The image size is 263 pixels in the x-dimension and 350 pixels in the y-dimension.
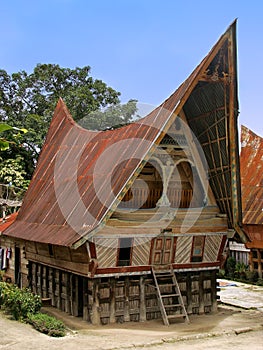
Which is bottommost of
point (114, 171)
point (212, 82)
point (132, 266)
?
point (132, 266)

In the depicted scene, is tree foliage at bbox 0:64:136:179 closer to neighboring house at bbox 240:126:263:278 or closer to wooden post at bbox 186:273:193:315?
neighboring house at bbox 240:126:263:278

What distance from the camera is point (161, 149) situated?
52.8ft

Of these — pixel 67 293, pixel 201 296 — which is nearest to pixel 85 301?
pixel 67 293

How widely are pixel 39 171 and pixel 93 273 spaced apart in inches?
324

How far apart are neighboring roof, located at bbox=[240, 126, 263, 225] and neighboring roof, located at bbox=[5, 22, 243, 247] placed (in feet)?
30.9

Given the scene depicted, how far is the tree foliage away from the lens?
37000 millimetres

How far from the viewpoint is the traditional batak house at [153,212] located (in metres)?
14.6

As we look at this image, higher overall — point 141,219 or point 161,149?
point 161,149

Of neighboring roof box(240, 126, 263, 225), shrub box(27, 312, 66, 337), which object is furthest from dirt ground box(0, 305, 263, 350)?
neighboring roof box(240, 126, 263, 225)

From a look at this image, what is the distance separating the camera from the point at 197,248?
16.9m

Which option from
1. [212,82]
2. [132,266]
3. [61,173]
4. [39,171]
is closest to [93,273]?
[132,266]

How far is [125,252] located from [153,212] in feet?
5.33

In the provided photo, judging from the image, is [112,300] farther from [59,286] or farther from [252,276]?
[252,276]

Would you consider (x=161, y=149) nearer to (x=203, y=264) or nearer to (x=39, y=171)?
(x=203, y=264)
